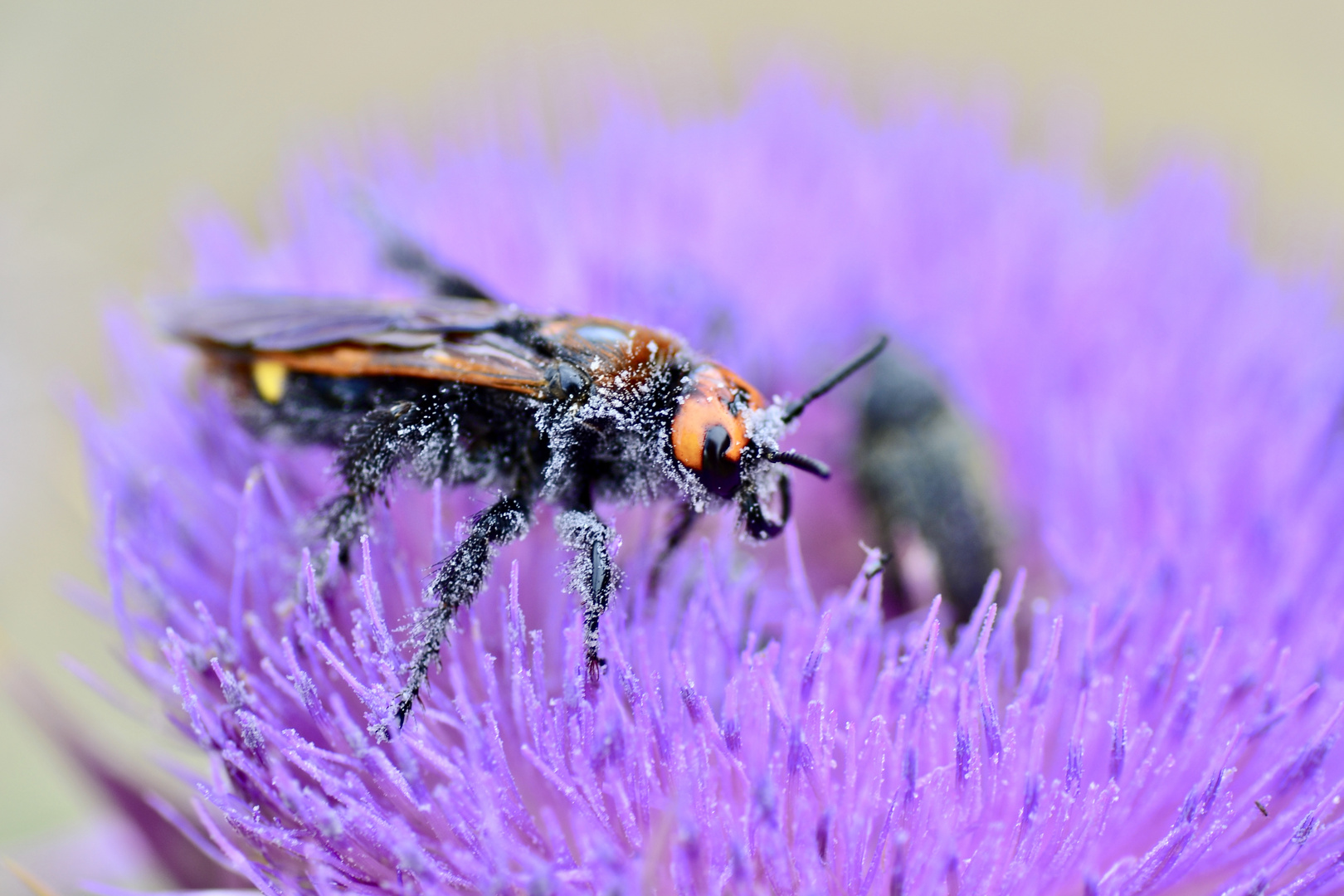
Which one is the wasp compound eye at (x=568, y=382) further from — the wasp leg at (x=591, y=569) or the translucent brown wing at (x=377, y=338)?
the wasp leg at (x=591, y=569)

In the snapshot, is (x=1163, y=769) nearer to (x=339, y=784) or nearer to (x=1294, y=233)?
(x=339, y=784)

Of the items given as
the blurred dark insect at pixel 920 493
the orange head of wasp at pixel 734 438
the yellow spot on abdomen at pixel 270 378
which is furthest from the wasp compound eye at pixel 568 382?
the blurred dark insect at pixel 920 493

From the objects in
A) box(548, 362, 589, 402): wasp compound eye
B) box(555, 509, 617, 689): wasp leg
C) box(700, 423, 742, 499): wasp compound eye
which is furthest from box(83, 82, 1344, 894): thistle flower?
box(548, 362, 589, 402): wasp compound eye

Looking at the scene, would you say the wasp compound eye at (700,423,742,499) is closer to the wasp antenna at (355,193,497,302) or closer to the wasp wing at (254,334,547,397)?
the wasp wing at (254,334,547,397)

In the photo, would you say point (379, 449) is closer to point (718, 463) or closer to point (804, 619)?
point (718, 463)

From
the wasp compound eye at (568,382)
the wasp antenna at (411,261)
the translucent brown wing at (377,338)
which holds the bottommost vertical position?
the wasp compound eye at (568,382)
